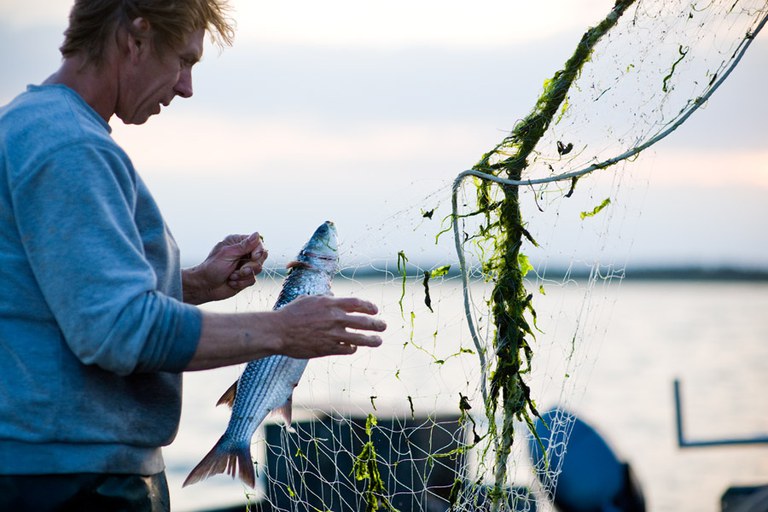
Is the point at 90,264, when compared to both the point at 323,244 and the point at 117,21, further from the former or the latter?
the point at 323,244

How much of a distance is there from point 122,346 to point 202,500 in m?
11.4

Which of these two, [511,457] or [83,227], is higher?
[83,227]

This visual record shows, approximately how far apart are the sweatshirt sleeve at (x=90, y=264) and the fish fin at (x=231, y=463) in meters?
1.17

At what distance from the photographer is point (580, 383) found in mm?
12797

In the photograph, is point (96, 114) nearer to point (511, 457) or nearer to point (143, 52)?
point (143, 52)

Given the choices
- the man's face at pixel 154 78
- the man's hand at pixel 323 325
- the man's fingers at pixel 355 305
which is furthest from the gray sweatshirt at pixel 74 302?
the man's fingers at pixel 355 305

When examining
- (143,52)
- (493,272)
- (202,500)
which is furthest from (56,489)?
(202,500)

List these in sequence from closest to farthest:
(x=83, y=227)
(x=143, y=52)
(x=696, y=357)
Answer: (x=83, y=227) → (x=143, y=52) → (x=696, y=357)

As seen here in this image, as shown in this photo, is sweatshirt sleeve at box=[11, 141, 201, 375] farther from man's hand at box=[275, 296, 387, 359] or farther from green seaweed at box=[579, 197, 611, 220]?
green seaweed at box=[579, 197, 611, 220]

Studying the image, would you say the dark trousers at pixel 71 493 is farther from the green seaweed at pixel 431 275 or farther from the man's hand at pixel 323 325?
the green seaweed at pixel 431 275

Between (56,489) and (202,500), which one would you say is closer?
(56,489)

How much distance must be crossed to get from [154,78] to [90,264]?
648 mm

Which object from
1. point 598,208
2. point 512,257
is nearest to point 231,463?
point 512,257

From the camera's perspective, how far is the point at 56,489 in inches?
91.4
